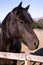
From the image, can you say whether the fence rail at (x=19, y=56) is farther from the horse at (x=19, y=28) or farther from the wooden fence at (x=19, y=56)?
the horse at (x=19, y=28)

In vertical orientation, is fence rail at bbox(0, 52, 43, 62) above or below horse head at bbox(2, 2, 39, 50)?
below

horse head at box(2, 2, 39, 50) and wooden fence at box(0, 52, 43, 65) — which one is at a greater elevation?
horse head at box(2, 2, 39, 50)

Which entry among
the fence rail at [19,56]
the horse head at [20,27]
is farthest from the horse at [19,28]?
the fence rail at [19,56]

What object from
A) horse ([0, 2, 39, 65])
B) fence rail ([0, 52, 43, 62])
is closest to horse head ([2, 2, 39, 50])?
horse ([0, 2, 39, 65])

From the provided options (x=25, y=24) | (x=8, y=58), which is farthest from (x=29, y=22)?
(x=8, y=58)

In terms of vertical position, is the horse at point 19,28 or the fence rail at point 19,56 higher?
the horse at point 19,28

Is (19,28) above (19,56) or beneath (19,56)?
above

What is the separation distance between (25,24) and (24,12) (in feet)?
0.94

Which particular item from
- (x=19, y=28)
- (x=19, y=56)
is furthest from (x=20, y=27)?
(x=19, y=56)

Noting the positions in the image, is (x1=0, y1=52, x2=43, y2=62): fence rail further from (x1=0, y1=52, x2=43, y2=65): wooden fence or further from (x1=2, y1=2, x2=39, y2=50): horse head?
(x1=2, y1=2, x2=39, y2=50): horse head

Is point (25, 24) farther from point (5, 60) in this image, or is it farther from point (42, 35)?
point (42, 35)

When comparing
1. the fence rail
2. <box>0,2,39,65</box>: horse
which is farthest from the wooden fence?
<box>0,2,39,65</box>: horse

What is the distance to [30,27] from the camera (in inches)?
167

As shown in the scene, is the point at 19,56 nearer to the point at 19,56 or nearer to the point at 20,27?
the point at 19,56
